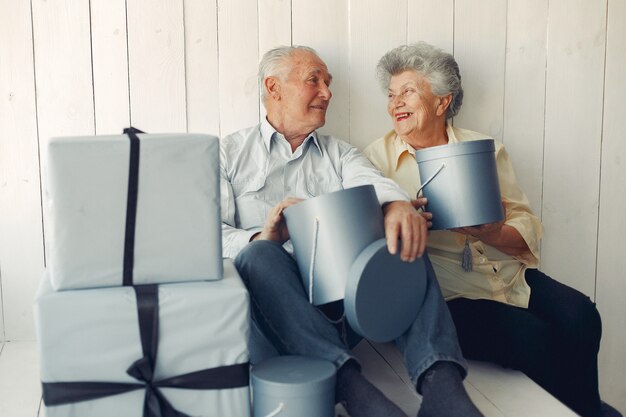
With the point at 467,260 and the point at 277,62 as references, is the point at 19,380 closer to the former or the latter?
the point at 277,62

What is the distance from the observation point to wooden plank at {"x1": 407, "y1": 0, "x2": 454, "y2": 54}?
85.2 inches

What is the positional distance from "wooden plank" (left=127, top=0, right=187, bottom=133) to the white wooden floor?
791 mm

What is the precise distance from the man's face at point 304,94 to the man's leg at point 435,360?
2.05 feet

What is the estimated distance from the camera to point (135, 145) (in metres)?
1.31

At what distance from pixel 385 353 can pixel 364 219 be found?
2.09 ft

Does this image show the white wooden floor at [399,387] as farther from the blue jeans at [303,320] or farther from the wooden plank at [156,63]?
the wooden plank at [156,63]

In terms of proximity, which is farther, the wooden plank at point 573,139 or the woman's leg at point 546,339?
the wooden plank at point 573,139

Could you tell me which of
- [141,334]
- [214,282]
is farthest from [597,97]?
[141,334]

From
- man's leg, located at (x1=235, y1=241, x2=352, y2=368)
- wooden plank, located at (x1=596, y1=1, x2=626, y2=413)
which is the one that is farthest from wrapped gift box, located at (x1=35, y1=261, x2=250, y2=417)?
wooden plank, located at (x1=596, y1=1, x2=626, y2=413)

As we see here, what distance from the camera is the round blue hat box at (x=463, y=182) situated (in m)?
1.61

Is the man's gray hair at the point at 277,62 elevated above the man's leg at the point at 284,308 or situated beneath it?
elevated above

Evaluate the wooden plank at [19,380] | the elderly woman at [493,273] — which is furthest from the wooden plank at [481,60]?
the wooden plank at [19,380]

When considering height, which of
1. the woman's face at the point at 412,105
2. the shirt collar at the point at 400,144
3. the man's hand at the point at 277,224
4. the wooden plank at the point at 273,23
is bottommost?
the man's hand at the point at 277,224

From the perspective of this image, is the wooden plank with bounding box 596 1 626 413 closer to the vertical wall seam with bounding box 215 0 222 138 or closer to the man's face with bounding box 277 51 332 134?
the man's face with bounding box 277 51 332 134
